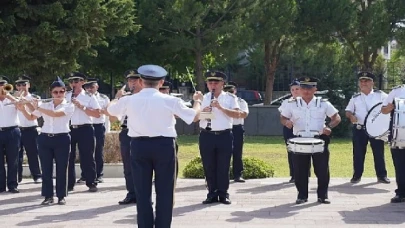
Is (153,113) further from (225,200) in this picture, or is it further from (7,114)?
(7,114)

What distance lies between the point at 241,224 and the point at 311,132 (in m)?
2.17

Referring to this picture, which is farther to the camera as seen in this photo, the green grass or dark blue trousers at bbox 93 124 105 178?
the green grass

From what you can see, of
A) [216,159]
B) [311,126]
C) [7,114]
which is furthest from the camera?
[7,114]

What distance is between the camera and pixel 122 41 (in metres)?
29.9

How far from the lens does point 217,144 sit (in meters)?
11.1

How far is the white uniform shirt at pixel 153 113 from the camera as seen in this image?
8133 mm

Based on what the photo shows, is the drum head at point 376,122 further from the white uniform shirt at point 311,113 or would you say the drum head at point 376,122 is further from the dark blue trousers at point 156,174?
the dark blue trousers at point 156,174

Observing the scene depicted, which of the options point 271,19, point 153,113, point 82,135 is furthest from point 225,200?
point 271,19

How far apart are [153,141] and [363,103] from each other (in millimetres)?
6252

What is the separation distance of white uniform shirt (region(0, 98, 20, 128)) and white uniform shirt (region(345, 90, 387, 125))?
238 inches

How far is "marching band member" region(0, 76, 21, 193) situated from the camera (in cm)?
1253

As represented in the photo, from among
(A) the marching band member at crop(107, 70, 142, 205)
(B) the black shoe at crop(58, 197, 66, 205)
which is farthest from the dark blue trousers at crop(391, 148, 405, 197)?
(B) the black shoe at crop(58, 197, 66, 205)

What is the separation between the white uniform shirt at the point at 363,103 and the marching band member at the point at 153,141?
229 inches

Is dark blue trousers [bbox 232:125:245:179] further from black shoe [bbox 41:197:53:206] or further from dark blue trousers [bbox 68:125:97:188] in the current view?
black shoe [bbox 41:197:53:206]
